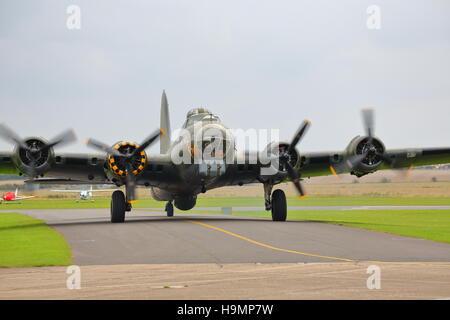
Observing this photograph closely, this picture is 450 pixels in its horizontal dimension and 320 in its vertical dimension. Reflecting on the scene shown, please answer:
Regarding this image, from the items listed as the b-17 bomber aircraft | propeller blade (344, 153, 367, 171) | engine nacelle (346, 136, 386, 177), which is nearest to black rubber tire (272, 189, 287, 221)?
the b-17 bomber aircraft

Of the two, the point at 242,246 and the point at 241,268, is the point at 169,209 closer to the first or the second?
the point at 242,246

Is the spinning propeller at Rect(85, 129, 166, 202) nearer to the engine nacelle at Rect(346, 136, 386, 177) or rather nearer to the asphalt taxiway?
the asphalt taxiway

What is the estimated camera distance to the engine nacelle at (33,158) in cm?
2805

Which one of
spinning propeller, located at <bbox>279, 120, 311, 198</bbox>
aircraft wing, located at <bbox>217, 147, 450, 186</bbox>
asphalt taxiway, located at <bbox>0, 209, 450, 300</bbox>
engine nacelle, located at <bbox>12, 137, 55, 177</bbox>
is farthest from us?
aircraft wing, located at <bbox>217, 147, 450, 186</bbox>

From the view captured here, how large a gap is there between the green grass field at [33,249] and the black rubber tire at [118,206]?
4.19 metres

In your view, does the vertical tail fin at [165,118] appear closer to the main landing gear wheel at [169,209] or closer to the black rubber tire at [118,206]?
the main landing gear wheel at [169,209]

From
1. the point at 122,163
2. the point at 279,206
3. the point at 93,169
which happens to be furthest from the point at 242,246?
the point at 93,169

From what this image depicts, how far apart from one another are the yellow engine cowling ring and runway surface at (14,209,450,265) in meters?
3.63

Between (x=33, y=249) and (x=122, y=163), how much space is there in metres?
10.6

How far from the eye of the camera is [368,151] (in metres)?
29.8

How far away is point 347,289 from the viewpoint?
11.1 m

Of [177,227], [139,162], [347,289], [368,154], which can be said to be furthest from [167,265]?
[368,154]

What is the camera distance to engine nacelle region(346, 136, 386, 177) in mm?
29797
